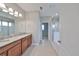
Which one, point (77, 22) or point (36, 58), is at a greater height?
point (77, 22)

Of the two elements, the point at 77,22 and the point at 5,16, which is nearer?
the point at 77,22

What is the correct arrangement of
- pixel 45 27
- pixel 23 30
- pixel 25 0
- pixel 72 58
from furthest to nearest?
1. pixel 45 27
2. pixel 23 30
3. pixel 25 0
4. pixel 72 58

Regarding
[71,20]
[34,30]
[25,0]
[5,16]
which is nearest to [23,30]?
[34,30]

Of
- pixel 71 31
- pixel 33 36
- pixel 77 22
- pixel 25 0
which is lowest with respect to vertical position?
pixel 33 36

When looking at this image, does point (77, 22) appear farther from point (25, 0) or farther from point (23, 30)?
point (23, 30)

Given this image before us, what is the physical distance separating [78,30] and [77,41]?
203mm

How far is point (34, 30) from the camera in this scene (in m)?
7.93

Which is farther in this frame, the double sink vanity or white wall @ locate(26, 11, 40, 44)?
white wall @ locate(26, 11, 40, 44)

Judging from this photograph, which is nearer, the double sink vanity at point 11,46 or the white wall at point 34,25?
the double sink vanity at point 11,46

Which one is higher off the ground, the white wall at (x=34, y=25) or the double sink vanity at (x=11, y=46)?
the white wall at (x=34, y=25)

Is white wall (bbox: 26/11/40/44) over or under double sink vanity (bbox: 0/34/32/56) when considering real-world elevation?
over

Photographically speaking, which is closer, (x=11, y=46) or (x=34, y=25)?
(x=11, y=46)

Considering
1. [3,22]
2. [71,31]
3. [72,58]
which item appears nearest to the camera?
[72,58]

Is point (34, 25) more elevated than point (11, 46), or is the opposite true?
point (34, 25)
